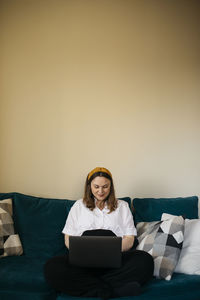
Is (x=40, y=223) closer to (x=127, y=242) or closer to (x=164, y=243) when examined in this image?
(x=127, y=242)

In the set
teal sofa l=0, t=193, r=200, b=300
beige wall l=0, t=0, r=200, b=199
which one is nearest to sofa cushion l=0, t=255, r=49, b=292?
teal sofa l=0, t=193, r=200, b=300

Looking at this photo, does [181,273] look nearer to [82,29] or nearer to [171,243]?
[171,243]

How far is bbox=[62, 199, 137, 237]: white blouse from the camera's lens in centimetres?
240

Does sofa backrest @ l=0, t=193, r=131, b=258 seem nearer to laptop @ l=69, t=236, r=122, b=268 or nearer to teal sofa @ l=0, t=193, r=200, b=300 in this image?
teal sofa @ l=0, t=193, r=200, b=300

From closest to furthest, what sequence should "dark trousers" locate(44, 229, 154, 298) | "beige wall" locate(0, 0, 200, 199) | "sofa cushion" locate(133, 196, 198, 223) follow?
"dark trousers" locate(44, 229, 154, 298) < "sofa cushion" locate(133, 196, 198, 223) < "beige wall" locate(0, 0, 200, 199)

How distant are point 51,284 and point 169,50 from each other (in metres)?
2.35

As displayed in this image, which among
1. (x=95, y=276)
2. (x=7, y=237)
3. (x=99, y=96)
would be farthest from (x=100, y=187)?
(x=99, y=96)

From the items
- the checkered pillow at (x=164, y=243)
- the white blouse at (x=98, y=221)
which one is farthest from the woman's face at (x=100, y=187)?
the checkered pillow at (x=164, y=243)

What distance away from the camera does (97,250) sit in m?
1.91

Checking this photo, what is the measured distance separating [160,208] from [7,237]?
1.21m

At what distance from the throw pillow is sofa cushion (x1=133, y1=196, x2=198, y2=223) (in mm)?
209

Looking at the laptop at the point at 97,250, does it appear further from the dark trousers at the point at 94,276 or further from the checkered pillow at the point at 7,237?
the checkered pillow at the point at 7,237

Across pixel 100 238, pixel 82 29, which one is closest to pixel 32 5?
pixel 82 29

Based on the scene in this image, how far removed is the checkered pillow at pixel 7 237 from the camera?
2.35m
